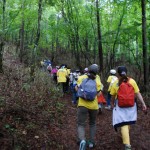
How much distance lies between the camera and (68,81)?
1834 centimetres

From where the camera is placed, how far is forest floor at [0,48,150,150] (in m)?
6.91

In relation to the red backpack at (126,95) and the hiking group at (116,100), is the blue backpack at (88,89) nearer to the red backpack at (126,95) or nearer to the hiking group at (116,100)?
the hiking group at (116,100)

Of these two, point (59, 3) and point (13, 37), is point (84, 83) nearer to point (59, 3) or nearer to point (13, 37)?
point (59, 3)

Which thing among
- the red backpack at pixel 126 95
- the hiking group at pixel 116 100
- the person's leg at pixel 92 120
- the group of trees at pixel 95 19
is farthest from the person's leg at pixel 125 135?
the group of trees at pixel 95 19

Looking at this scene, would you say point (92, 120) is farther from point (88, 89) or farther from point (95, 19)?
point (95, 19)

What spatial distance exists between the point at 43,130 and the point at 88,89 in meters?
2.15

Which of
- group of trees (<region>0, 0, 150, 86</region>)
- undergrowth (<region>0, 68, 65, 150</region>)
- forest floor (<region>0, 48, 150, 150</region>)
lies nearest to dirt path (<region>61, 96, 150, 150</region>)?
forest floor (<region>0, 48, 150, 150</region>)

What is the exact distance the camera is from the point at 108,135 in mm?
8750

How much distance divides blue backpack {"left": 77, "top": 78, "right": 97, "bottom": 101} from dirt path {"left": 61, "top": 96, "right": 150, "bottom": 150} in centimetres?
147

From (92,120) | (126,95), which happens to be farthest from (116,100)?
(92,120)

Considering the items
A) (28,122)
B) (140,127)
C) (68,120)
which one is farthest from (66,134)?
(140,127)

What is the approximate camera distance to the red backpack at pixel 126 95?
648 cm

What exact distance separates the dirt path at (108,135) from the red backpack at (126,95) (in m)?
1.55

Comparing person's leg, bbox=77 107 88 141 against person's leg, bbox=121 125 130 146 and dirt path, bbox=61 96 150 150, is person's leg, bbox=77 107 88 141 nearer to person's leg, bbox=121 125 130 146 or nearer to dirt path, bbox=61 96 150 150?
dirt path, bbox=61 96 150 150
